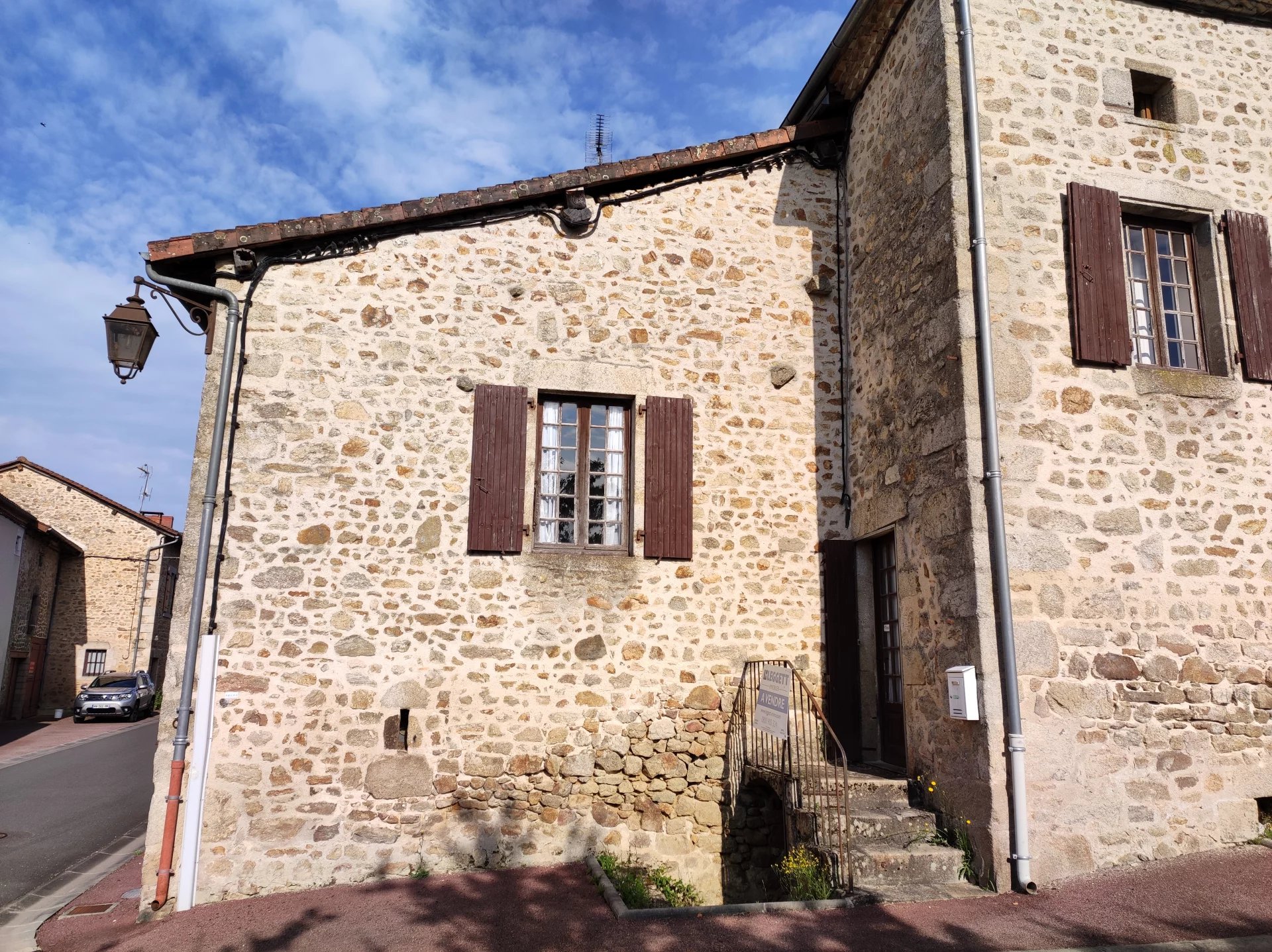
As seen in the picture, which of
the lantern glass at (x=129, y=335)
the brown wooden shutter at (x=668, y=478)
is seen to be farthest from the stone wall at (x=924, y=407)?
the lantern glass at (x=129, y=335)

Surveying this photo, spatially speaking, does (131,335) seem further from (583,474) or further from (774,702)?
(774,702)

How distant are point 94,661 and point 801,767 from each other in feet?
82.4

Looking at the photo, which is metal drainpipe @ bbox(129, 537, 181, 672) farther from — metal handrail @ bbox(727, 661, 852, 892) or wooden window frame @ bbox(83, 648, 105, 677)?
metal handrail @ bbox(727, 661, 852, 892)

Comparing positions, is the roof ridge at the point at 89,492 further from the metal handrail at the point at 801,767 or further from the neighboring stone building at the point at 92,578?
the metal handrail at the point at 801,767

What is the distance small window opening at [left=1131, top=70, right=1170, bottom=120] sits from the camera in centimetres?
662

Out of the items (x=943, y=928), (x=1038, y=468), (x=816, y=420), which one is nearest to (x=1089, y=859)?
(x=943, y=928)

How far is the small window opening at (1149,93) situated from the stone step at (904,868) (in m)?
5.64

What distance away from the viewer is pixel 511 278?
282 inches

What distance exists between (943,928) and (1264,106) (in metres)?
6.59

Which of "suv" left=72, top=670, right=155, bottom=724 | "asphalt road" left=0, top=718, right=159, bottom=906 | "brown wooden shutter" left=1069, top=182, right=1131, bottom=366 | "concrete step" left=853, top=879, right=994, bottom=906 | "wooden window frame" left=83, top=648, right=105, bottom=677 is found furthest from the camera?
"wooden window frame" left=83, top=648, right=105, bottom=677

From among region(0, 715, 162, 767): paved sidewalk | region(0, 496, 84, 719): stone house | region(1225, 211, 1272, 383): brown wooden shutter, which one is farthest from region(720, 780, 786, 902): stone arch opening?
region(0, 496, 84, 719): stone house

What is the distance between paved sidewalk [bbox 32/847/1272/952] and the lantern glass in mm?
3867

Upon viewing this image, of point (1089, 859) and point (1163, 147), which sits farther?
point (1163, 147)

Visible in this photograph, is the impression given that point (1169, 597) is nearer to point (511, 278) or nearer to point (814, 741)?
point (814, 741)
